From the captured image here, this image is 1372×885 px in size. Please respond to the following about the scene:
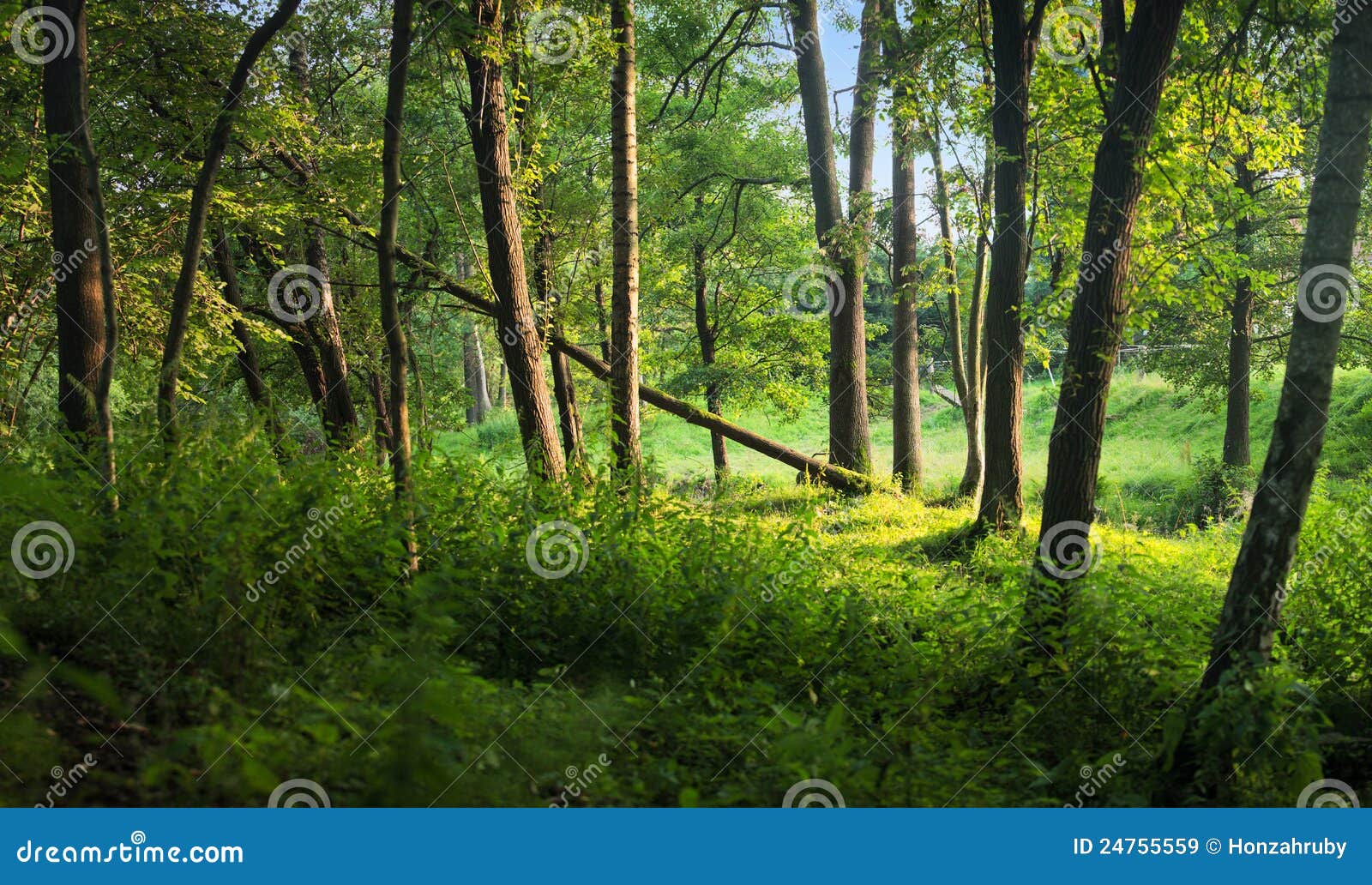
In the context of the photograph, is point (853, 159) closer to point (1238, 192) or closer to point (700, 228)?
point (700, 228)

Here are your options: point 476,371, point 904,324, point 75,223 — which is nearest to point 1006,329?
point 904,324

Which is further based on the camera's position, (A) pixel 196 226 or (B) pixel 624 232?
(B) pixel 624 232

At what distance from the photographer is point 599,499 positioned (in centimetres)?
737

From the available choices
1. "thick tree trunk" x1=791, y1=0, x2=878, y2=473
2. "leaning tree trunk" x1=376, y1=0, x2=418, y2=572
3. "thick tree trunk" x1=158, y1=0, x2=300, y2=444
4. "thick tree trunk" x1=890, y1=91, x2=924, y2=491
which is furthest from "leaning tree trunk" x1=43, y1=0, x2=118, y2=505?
"thick tree trunk" x1=890, y1=91, x2=924, y2=491

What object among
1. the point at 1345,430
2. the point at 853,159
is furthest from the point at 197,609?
the point at 1345,430

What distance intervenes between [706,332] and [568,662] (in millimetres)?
16893

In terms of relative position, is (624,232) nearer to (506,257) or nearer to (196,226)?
(506,257)

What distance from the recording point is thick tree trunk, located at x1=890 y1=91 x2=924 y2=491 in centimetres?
1650

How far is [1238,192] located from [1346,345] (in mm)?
12602

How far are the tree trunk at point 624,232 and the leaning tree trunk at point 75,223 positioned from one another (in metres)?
4.62

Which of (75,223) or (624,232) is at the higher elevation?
(624,232)

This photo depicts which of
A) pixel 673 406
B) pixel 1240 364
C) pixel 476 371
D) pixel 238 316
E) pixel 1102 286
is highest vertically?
pixel 1102 286

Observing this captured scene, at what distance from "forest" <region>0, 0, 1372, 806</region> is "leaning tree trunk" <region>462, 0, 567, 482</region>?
2.1 inches

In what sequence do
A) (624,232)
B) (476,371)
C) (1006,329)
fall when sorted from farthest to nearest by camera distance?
1. (476,371)
2. (1006,329)
3. (624,232)
